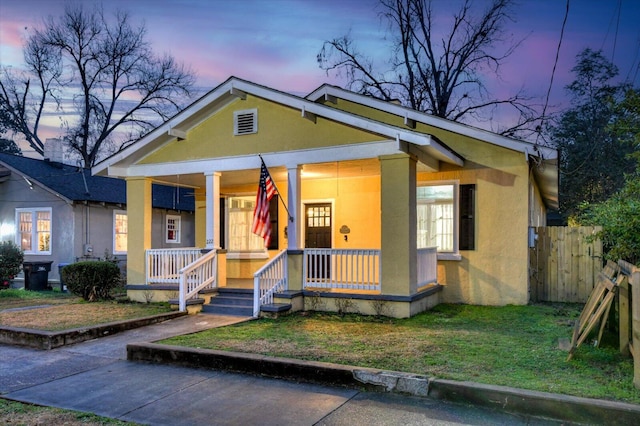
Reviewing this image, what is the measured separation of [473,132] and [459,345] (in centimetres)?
546

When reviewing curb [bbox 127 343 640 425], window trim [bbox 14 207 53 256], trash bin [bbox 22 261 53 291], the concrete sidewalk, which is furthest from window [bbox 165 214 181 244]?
curb [bbox 127 343 640 425]

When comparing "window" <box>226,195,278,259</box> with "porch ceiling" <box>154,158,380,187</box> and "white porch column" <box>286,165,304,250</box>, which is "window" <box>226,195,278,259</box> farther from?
"white porch column" <box>286,165,304,250</box>

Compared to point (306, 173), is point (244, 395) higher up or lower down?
lower down

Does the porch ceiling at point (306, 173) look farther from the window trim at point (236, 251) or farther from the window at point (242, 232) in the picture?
the window at point (242, 232)

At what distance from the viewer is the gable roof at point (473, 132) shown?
10.2 meters

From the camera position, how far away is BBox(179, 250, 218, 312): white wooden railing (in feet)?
34.2

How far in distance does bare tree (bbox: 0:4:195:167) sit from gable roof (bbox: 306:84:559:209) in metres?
22.6

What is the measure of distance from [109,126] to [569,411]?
3230 cm

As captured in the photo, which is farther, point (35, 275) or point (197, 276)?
point (35, 275)

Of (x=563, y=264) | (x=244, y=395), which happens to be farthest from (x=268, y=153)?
(x=563, y=264)

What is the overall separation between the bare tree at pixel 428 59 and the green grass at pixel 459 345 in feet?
59.4

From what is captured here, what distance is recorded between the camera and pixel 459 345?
7.03 metres

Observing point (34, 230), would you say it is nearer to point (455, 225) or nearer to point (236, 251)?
point (236, 251)

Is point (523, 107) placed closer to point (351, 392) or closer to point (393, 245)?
point (393, 245)
